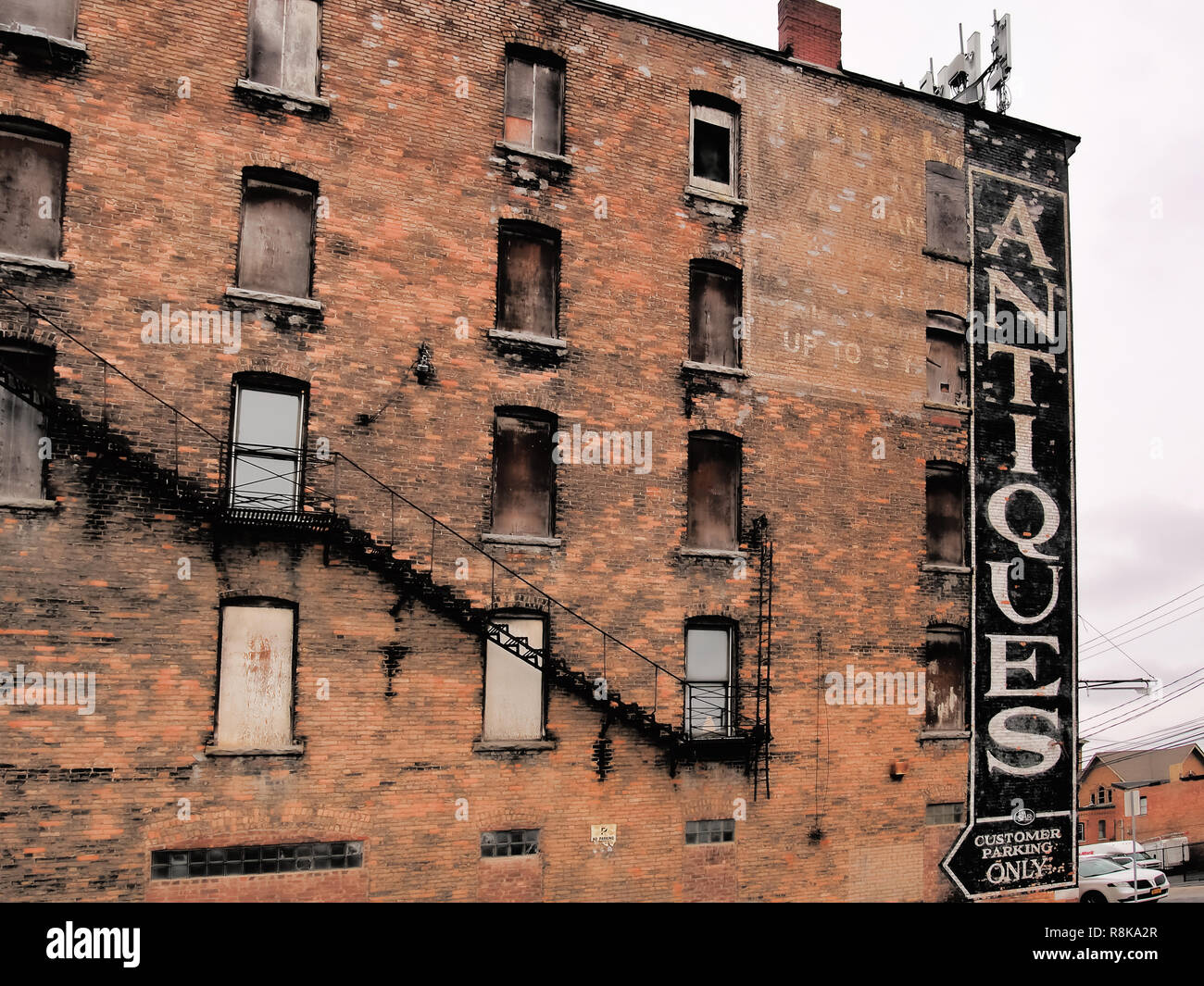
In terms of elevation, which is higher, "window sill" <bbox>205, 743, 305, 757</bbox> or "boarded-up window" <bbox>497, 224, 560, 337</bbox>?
"boarded-up window" <bbox>497, 224, 560, 337</bbox>

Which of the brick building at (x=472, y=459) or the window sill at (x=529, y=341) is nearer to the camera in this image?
the brick building at (x=472, y=459)

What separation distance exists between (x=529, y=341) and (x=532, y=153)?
322 cm

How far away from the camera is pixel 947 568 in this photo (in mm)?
18875

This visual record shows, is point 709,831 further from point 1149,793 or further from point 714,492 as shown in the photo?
point 1149,793

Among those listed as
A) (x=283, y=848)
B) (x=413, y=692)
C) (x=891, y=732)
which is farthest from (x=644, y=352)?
(x=283, y=848)

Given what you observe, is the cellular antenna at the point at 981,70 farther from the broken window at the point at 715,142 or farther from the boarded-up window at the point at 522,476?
the boarded-up window at the point at 522,476

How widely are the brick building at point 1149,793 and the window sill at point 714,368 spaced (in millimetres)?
37323

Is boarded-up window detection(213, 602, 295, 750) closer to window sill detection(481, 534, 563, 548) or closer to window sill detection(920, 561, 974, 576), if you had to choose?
window sill detection(481, 534, 563, 548)

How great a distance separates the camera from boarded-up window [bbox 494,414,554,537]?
15.8 metres

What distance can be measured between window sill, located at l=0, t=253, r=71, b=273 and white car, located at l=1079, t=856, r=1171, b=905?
23.8 m

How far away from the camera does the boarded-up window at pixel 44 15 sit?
1374cm

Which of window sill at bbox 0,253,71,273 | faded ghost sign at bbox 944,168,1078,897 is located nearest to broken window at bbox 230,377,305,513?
window sill at bbox 0,253,71,273

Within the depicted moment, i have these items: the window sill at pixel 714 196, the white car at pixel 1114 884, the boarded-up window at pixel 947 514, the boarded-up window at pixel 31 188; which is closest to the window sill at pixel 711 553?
the boarded-up window at pixel 947 514

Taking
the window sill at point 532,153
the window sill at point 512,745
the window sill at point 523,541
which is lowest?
the window sill at point 512,745
